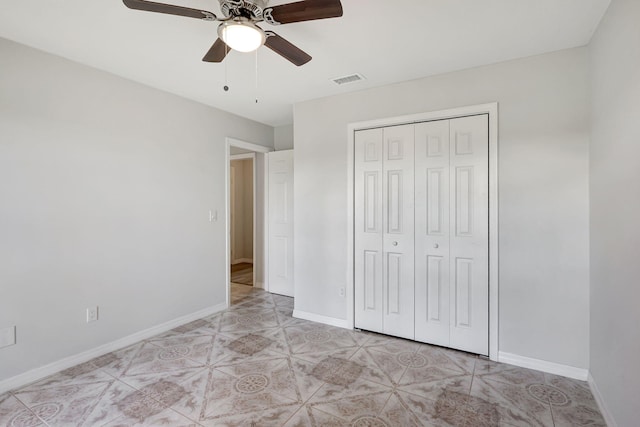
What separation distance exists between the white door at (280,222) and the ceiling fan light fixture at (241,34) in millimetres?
2762

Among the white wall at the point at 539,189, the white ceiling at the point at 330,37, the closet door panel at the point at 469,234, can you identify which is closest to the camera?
the white ceiling at the point at 330,37

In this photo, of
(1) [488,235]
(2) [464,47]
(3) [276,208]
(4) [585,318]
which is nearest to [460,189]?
(1) [488,235]

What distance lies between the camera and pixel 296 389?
86.8 inches

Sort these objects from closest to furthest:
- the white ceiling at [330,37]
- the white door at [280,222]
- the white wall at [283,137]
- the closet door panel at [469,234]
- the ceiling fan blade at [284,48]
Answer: the ceiling fan blade at [284,48]
the white ceiling at [330,37]
the closet door panel at [469,234]
the white door at [280,222]
the white wall at [283,137]

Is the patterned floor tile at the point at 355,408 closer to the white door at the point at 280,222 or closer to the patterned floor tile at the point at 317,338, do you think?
the patterned floor tile at the point at 317,338

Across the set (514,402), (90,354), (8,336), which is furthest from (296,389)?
(8,336)

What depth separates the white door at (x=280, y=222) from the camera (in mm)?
4426

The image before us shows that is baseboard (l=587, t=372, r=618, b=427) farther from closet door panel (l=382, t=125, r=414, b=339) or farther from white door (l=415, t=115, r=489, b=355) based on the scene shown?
closet door panel (l=382, t=125, r=414, b=339)

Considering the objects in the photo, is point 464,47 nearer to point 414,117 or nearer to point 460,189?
point 414,117

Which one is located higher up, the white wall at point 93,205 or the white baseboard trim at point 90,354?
the white wall at point 93,205

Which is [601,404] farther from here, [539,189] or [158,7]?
[158,7]

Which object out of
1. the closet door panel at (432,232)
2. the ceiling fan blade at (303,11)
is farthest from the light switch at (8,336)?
the closet door panel at (432,232)

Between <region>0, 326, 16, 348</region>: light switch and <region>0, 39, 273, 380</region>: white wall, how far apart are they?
A: 40 millimetres

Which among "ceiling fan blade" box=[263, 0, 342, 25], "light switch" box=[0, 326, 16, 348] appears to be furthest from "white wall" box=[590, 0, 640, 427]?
"light switch" box=[0, 326, 16, 348]
